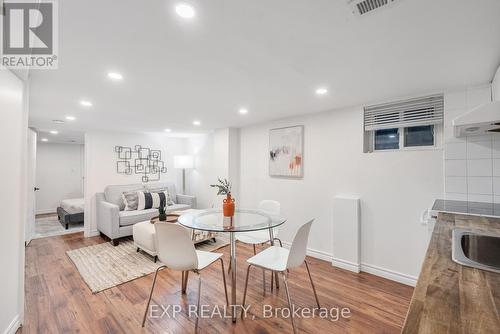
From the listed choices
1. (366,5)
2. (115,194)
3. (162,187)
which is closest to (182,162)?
(162,187)

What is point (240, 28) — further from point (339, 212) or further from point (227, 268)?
point (227, 268)

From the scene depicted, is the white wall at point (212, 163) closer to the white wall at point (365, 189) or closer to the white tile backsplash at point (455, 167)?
the white wall at point (365, 189)

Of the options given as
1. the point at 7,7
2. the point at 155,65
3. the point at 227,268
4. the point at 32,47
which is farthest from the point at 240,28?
the point at 227,268

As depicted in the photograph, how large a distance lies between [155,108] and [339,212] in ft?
9.23

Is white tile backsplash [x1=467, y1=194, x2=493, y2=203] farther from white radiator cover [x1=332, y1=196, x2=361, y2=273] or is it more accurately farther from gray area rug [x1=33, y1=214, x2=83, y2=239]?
gray area rug [x1=33, y1=214, x2=83, y2=239]

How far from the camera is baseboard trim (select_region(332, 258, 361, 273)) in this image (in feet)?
9.15

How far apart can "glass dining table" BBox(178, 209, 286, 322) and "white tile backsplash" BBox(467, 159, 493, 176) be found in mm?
1856

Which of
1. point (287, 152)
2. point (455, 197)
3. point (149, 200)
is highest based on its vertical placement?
point (287, 152)

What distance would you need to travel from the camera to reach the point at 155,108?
9.81 feet

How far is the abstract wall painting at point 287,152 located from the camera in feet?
11.1

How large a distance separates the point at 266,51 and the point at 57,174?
24.9 ft

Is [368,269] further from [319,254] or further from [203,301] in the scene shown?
[203,301]

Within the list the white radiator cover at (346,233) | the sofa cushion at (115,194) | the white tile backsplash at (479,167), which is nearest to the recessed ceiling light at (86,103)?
the sofa cushion at (115,194)

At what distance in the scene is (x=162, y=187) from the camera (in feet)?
16.7
